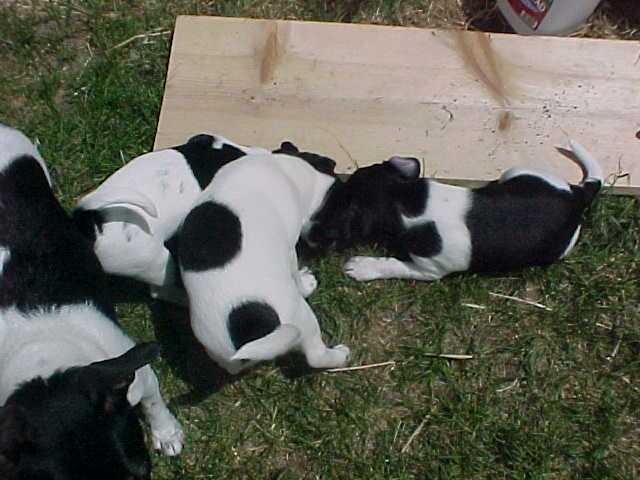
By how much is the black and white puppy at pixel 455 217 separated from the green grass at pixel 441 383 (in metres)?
0.28

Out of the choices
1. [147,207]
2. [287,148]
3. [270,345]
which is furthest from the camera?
[287,148]

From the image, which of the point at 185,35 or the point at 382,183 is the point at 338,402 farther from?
the point at 185,35

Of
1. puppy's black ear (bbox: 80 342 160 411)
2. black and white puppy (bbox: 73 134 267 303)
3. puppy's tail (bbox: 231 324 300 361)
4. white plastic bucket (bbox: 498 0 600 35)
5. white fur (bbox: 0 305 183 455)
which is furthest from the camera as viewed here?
white plastic bucket (bbox: 498 0 600 35)

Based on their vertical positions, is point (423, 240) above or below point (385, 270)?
above

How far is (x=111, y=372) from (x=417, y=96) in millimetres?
2789

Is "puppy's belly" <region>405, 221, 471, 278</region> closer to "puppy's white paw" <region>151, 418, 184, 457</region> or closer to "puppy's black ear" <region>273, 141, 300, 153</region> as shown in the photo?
"puppy's black ear" <region>273, 141, 300, 153</region>

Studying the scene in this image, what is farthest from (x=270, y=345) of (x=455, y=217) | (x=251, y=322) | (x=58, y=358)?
(x=455, y=217)

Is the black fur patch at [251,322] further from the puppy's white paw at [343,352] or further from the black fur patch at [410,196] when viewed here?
the black fur patch at [410,196]

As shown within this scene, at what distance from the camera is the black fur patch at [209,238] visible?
3344 millimetres

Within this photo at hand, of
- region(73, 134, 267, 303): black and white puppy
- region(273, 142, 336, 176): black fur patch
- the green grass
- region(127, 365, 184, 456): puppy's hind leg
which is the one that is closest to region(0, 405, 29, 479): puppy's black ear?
region(127, 365, 184, 456): puppy's hind leg

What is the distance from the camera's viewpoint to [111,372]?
2586 mm

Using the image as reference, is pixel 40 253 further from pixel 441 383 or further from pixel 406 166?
pixel 441 383

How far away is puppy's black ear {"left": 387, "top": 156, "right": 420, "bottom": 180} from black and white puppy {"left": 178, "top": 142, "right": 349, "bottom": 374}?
0.65m

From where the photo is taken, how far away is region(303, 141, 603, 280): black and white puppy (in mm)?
→ 3900
